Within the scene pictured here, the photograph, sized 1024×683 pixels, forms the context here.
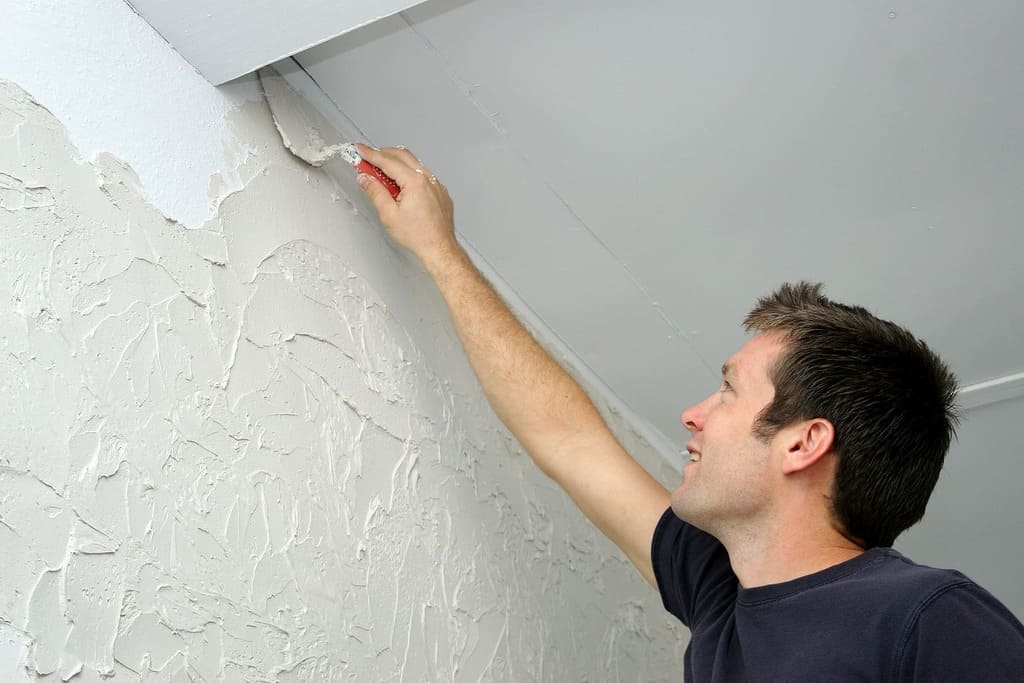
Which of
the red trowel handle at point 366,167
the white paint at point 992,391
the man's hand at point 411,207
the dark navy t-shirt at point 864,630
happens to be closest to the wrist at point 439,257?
the man's hand at point 411,207

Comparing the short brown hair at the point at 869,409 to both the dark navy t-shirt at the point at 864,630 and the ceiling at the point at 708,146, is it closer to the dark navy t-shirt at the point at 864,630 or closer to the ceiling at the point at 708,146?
the dark navy t-shirt at the point at 864,630

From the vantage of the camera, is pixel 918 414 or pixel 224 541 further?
pixel 918 414

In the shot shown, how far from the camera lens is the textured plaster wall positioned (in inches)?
45.4

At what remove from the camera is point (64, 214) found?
49.2 inches

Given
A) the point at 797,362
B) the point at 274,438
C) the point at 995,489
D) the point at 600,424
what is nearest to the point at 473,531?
the point at 600,424

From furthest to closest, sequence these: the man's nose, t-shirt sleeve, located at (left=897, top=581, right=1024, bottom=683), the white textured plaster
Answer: the man's nose → t-shirt sleeve, located at (left=897, top=581, right=1024, bottom=683) → the white textured plaster

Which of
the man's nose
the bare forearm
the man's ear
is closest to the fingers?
the bare forearm

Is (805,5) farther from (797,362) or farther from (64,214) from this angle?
(64,214)

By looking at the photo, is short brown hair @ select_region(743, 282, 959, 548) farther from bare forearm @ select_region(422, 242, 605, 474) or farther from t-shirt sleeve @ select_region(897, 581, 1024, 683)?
bare forearm @ select_region(422, 242, 605, 474)

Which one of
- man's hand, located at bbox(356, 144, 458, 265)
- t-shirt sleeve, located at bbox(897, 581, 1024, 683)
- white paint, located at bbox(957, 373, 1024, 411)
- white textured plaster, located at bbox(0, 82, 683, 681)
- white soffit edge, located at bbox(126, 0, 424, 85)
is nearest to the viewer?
white textured plaster, located at bbox(0, 82, 683, 681)

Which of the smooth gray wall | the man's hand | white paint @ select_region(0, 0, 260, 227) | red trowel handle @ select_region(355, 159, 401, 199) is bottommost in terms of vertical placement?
the smooth gray wall

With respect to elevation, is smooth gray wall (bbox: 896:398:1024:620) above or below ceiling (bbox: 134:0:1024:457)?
below

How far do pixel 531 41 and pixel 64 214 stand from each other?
0.82 m

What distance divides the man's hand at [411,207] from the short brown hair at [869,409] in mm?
598
